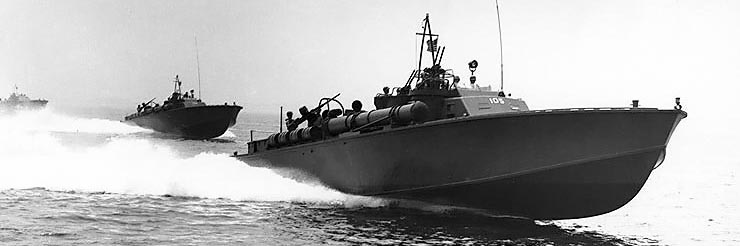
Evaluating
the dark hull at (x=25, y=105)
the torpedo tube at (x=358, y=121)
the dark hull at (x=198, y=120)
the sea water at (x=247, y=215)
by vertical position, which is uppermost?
the dark hull at (x=25, y=105)

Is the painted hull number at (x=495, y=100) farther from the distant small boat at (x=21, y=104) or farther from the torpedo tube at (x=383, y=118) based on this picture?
the distant small boat at (x=21, y=104)

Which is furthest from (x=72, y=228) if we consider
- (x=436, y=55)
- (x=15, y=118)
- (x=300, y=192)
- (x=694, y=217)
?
(x=15, y=118)

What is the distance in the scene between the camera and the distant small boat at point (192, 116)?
5341 centimetres

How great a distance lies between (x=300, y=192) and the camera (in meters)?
19.5

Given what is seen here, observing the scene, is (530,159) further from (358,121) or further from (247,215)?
(247,215)

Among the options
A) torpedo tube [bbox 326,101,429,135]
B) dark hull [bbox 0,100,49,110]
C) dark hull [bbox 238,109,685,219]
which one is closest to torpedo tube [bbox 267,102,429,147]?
torpedo tube [bbox 326,101,429,135]

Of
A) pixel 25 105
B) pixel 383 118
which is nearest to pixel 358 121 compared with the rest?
pixel 383 118

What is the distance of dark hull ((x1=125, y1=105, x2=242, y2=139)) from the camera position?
53406 millimetres

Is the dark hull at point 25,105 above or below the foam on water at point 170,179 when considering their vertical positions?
above

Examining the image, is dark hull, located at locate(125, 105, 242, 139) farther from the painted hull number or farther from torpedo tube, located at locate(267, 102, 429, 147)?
the painted hull number

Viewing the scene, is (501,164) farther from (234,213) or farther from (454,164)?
(234,213)

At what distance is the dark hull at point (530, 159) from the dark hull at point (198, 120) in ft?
126

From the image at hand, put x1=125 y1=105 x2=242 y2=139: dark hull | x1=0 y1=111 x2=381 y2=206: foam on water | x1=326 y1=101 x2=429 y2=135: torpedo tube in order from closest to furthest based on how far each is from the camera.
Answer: x1=326 y1=101 x2=429 y2=135: torpedo tube
x1=0 y1=111 x2=381 y2=206: foam on water
x1=125 y1=105 x2=242 y2=139: dark hull

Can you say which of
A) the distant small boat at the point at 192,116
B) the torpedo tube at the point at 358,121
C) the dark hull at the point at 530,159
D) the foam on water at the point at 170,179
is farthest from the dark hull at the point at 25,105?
the dark hull at the point at 530,159
